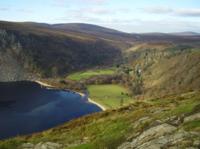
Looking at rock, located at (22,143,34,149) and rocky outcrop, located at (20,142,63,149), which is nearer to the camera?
rocky outcrop, located at (20,142,63,149)

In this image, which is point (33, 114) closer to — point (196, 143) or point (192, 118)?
point (192, 118)

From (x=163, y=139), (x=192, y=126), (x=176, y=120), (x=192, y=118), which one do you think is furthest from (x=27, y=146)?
(x=192, y=126)

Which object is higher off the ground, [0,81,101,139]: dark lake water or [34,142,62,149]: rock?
[34,142,62,149]: rock

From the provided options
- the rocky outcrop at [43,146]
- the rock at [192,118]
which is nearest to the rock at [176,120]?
the rock at [192,118]

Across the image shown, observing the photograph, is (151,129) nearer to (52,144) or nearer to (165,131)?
(165,131)

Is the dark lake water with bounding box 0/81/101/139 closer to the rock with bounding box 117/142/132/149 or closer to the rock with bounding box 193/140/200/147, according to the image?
the rock with bounding box 117/142/132/149

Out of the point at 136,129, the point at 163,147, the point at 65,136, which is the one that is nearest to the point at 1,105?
the point at 65,136

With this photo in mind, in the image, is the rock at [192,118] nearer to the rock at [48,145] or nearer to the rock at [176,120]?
the rock at [176,120]

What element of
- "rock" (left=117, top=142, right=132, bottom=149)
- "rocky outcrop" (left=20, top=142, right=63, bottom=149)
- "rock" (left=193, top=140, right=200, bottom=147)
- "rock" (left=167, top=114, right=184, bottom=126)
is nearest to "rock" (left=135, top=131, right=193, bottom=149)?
"rock" (left=193, top=140, right=200, bottom=147)
